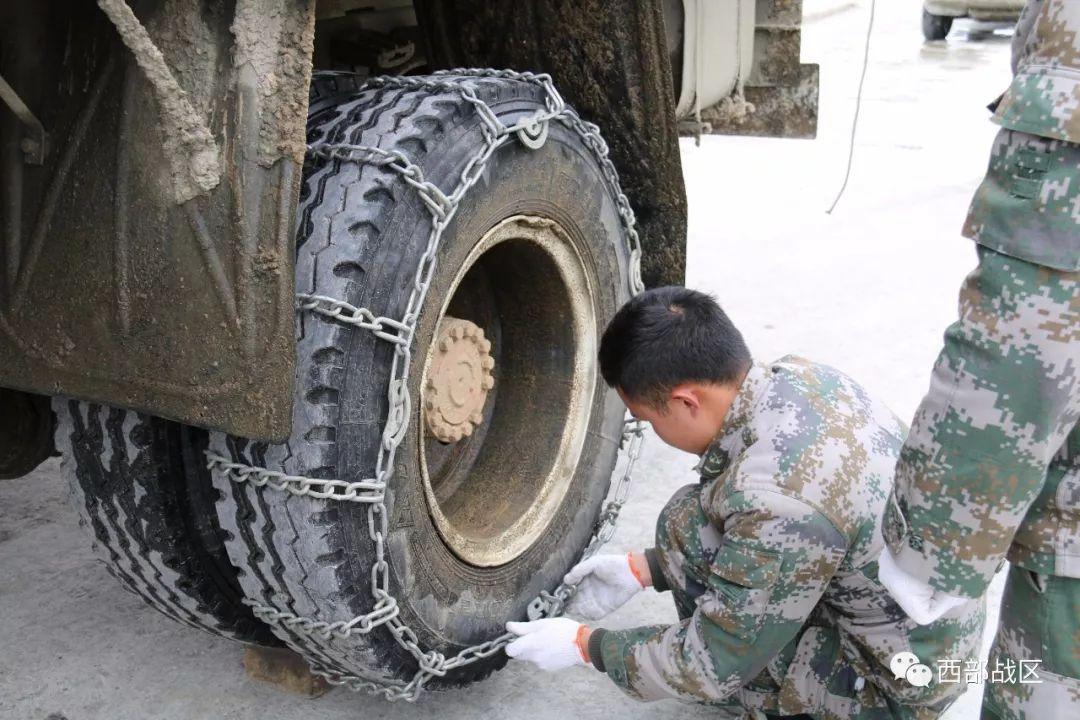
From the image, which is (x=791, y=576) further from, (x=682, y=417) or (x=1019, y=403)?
(x=1019, y=403)

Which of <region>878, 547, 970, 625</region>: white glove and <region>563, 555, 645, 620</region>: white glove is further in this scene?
<region>563, 555, 645, 620</region>: white glove

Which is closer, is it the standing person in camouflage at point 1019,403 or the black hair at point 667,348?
the standing person in camouflage at point 1019,403

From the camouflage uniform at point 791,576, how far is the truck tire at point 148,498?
2.36 ft

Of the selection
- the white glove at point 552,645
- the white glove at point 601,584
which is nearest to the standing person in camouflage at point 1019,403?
the white glove at point 552,645

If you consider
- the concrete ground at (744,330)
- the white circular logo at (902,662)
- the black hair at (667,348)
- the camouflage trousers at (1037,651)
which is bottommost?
the concrete ground at (744,330)

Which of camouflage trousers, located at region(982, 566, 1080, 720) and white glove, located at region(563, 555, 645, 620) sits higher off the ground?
camouflage trousers, located at region(982, 566, 1080, 720)

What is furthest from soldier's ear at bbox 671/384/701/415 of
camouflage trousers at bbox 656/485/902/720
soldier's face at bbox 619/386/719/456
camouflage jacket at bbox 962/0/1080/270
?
camouflage jacket at bbox 962/0/1080/270

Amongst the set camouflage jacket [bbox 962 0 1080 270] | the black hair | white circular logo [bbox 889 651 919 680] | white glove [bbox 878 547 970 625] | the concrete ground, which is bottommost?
the concrete ground

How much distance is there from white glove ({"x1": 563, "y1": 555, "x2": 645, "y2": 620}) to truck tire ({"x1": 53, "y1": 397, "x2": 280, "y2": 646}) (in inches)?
28.8

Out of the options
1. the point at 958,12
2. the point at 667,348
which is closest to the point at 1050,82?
the point at 667,348

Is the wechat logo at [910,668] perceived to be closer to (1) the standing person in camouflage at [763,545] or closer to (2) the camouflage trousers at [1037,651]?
(1) the standing person in camouflage at [763,545]

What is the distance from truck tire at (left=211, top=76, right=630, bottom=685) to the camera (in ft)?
5.92

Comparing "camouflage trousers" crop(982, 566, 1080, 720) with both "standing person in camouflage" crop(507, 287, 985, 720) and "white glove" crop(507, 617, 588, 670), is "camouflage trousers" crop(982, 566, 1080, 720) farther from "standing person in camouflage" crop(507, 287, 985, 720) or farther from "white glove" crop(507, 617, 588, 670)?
"white glove" crop(507, 617, 588, 670)

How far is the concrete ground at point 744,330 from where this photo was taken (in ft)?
7.87
